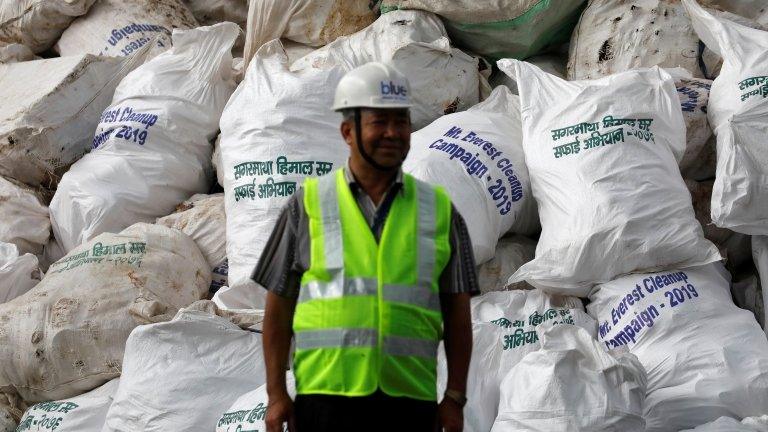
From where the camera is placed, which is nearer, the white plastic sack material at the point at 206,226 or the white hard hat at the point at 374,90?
the white hard hat at the point at 374,90

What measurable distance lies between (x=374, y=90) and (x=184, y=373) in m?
1.27

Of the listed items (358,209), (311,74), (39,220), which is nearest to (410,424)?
(358,209)

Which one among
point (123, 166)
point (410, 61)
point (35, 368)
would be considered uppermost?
point (410, 61)

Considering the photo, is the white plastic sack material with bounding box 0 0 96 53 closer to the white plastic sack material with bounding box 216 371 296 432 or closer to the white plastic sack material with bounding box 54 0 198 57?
the white plastic sack material with bounding box 54 0 198 57

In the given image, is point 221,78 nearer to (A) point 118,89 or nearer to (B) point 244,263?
(A) point 118,89

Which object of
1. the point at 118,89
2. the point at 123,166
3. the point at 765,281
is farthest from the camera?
the point at 118,89

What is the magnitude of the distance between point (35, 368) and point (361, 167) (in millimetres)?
1611

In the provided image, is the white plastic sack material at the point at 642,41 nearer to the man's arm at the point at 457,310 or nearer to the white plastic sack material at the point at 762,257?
the white plastic sack material at the point at 762,257

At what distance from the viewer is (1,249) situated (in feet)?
12.2

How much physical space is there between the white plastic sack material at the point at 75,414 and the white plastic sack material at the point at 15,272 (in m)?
0.54

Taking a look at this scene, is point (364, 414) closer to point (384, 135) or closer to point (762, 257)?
point (384, 135)

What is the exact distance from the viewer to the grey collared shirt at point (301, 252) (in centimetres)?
203

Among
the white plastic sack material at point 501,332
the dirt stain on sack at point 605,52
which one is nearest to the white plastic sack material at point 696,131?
the dirt stain on sack at point 605,52

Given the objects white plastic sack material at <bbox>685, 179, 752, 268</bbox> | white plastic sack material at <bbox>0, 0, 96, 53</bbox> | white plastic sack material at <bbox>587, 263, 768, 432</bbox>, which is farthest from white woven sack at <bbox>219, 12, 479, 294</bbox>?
white plastic sack material at <bbox>0, 0, 96, 53</bbox>
